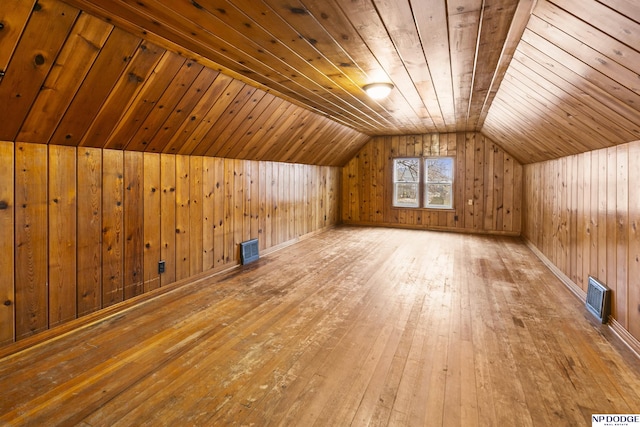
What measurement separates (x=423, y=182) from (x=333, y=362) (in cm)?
578

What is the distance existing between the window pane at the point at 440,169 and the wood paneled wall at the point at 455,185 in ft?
0.50

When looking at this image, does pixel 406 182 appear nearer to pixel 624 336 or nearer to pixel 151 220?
pixel 624 336

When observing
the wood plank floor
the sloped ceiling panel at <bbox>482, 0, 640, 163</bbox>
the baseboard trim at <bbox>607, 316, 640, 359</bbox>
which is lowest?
the wood plank floor

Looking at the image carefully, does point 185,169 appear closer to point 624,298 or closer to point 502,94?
point 502,94

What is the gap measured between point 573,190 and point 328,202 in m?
4.57

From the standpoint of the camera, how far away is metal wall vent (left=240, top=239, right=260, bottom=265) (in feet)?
14.2

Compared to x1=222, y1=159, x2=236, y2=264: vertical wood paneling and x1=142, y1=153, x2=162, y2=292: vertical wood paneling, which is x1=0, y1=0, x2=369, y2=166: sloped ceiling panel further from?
x1=222, y1=159, x2=236, y2=264: vertical wood paneling

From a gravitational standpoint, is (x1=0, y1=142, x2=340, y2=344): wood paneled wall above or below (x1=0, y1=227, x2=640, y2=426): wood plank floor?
above

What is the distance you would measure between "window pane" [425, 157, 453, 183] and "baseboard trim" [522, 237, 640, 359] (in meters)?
2.29

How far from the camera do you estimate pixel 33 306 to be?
2.24 m

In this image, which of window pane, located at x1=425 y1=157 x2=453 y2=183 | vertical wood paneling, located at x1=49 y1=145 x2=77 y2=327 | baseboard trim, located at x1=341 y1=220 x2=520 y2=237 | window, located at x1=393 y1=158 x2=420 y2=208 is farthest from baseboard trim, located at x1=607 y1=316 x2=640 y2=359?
window, located at x1=393 y1=158 x2=420 y2=208

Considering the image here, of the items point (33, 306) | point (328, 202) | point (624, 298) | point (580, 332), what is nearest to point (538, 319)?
point (580, 332)

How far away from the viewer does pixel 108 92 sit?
2.21 meters

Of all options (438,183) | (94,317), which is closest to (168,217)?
(94,317)
